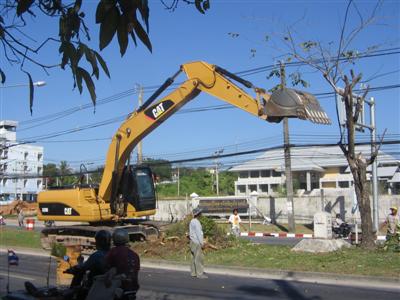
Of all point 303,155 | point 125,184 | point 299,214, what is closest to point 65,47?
point 125,184

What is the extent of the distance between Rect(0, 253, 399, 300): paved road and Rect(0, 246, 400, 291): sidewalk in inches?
19.0

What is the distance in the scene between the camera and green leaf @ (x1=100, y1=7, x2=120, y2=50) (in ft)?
8.17

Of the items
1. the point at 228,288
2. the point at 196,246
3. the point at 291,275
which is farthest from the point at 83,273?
the point at 291,275

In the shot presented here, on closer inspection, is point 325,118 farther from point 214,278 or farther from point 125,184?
point 125,184

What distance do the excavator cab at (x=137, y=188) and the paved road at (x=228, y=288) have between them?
4.15 meters

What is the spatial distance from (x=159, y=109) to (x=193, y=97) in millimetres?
1107

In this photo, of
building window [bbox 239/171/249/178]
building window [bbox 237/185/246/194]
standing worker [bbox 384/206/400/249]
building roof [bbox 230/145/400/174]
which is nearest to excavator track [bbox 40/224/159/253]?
standing worker [bbox 384/206/400/249]

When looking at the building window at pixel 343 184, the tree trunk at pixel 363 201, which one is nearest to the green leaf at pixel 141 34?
the tree trunk at pixel 363 201

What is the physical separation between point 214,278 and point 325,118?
4753 mm

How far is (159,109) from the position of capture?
56.0ft

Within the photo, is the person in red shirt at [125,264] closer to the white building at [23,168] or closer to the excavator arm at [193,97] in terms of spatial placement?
the excavator arm at [193,97]

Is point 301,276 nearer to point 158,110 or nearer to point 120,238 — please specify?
point 158,110

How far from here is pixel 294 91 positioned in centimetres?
1319

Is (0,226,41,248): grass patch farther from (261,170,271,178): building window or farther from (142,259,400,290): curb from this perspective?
(261,170,271,178): building window
